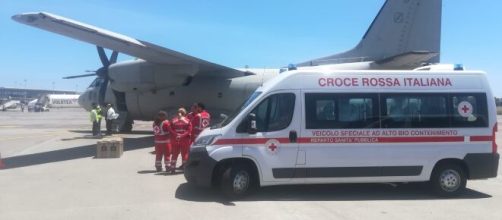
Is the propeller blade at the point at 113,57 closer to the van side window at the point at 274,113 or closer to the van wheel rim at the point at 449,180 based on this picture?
the van side window at the point at 274,113

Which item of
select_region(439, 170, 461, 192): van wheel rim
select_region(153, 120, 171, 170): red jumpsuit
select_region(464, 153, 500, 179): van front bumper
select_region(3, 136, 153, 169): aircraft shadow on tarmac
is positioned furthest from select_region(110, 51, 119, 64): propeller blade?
select_region(464, 153, 500, 179): van front bumper

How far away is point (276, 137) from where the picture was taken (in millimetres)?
9148

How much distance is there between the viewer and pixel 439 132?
945 centimetres

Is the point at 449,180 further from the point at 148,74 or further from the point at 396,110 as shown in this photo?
the point at 148,74

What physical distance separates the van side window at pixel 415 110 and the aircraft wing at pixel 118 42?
394 inches

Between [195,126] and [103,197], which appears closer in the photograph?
[103,197]

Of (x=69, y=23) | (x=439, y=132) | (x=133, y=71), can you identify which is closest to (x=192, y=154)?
(x=439, y=132)

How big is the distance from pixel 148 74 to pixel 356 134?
1348cm

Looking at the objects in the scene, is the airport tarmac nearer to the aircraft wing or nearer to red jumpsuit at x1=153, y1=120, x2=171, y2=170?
red jumpsuit at x1=153, y1=120, x2=171, y2=170

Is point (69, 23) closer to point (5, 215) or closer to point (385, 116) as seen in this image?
point (5, 215)

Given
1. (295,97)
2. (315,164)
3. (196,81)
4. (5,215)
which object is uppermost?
(196,81)

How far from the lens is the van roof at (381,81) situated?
9391mm

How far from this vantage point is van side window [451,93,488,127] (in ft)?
31.2

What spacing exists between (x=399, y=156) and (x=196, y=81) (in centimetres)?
1377
